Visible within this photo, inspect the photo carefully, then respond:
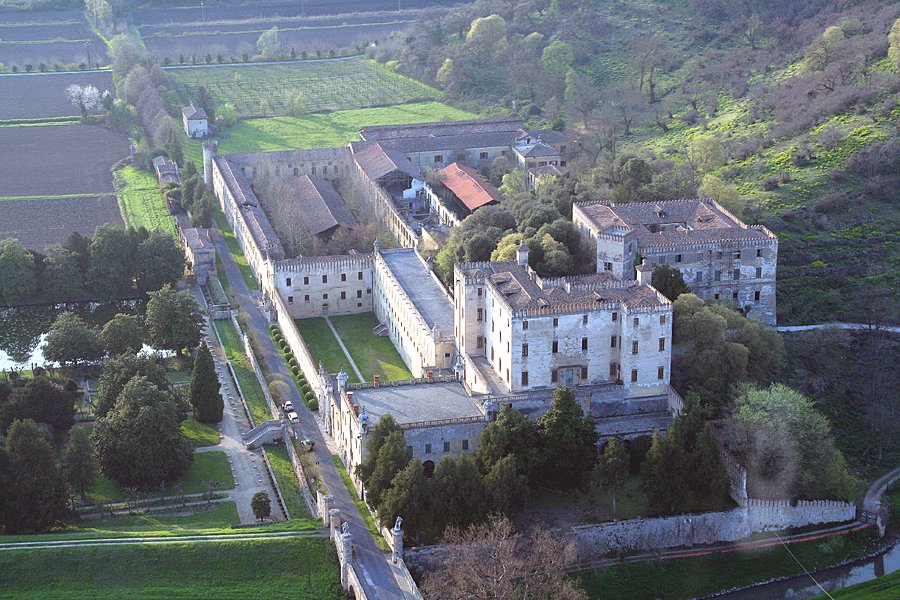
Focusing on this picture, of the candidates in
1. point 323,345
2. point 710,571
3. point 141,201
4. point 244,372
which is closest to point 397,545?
point 710,571

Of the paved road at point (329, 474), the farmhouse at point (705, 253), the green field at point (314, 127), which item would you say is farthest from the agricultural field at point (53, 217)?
the farmhouse at point (705, 253)

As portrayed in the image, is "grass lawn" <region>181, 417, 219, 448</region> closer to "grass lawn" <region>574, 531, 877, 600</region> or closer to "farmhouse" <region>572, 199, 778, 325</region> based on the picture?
"grass lawn" <region>574, 531, 877, 600</region>

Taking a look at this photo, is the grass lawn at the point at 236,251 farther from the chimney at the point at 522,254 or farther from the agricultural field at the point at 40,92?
the agricultural field at the point at 40,92

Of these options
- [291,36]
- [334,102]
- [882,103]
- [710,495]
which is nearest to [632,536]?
[710,495]

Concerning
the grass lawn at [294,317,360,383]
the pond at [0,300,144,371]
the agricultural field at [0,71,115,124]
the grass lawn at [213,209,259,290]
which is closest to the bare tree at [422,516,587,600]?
the grass lawn at [294,317,360,383]

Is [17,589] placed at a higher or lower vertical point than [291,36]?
lower

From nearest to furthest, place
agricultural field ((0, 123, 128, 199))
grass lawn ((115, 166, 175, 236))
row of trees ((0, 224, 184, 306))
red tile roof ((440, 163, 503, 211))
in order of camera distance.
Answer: row of trees ((0, 224, 184, 306)), red tile roof ((440, 163, 503, 211)), grass lawn ((115, 166, 175, 236)), agricultural field ((0, 123, 128, 199))

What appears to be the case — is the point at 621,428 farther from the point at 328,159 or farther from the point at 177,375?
the point at 328,159
